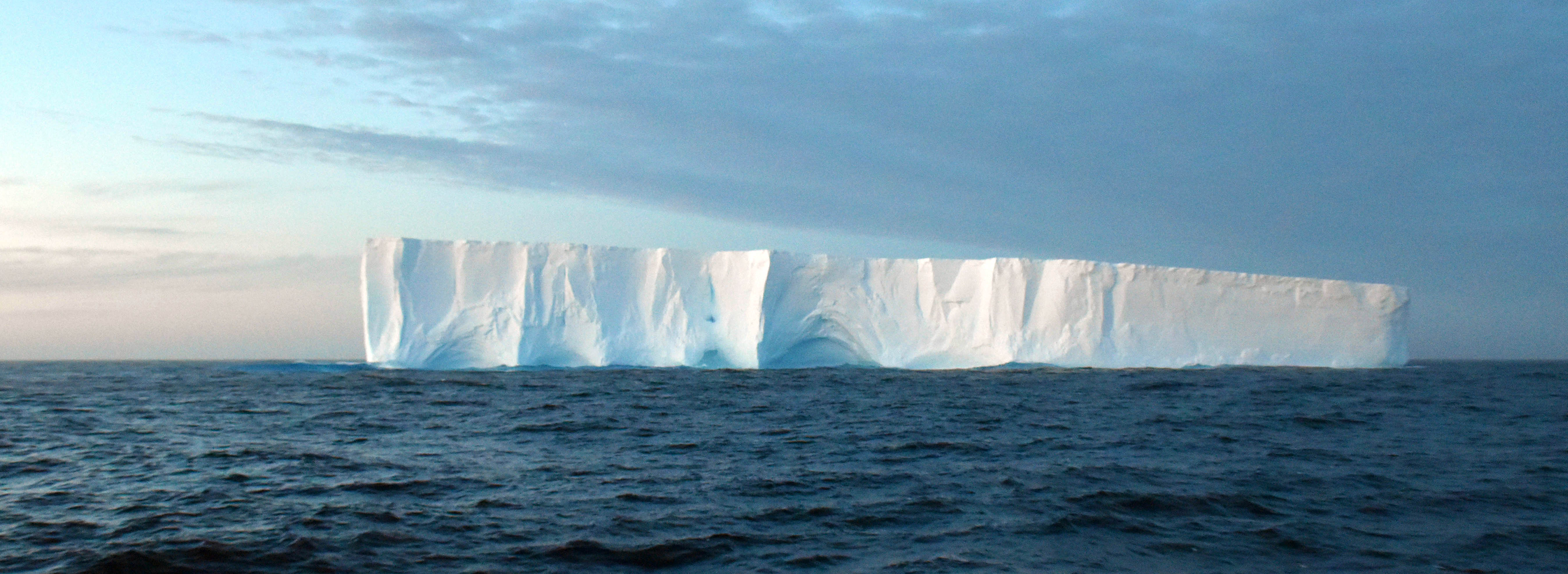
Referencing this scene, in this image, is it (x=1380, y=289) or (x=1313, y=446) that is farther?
(x=1380, y=289)

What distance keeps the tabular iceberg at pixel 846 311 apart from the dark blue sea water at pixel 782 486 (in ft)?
22.5

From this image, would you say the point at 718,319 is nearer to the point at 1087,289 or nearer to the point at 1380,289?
the point at 1087,289

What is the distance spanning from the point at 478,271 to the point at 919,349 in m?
9.13

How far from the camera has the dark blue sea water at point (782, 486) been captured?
443 centimetres

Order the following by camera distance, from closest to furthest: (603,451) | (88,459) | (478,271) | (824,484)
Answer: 1. (824,484)
2. (88,459)
3. (603,451)
4. (478,271)

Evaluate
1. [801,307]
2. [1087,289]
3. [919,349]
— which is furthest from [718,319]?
[1087,289]

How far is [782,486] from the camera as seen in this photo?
6035mm

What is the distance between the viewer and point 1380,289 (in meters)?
21.2

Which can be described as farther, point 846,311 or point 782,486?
point 846,311

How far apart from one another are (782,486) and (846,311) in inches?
562

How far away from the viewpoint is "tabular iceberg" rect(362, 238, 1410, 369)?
19.0 metres

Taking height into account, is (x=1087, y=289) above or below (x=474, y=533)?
above

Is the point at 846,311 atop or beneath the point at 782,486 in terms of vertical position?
atop

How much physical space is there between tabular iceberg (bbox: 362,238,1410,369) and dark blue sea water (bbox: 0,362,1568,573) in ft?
22.5
